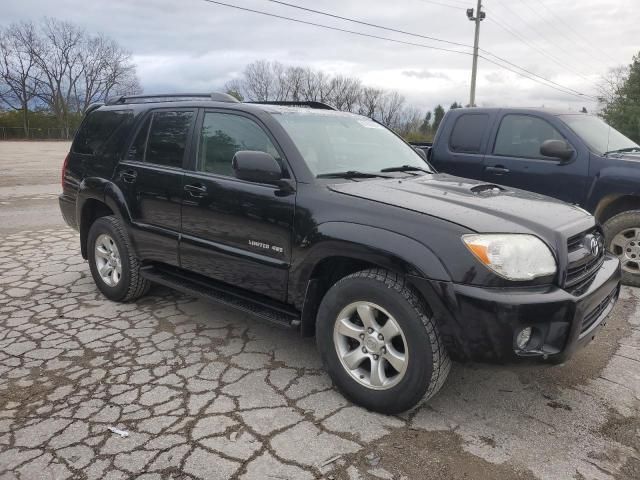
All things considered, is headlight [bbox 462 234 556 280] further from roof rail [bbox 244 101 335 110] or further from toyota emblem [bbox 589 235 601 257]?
roof rail [bbox 244 101 335 110]

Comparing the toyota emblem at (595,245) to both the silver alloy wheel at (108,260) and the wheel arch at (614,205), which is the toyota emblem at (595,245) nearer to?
the wheel arch at (614,205)

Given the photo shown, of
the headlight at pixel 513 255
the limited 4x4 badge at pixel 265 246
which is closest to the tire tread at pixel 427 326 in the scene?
the headlight at pixel 513 255

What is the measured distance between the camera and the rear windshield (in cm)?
469

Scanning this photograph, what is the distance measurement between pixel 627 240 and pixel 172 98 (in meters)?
4.75

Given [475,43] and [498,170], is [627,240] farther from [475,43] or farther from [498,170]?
[475,43]

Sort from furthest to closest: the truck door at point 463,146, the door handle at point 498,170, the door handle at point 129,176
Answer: the truck door at point 463,146, the door handle at point 498,170, the door handle at point 129,176

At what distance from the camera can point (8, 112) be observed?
183 ft

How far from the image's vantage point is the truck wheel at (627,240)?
5.34 m

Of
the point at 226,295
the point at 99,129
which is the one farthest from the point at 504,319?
the point at 99,129

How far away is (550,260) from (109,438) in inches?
95.5

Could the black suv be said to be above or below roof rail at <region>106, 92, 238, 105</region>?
below

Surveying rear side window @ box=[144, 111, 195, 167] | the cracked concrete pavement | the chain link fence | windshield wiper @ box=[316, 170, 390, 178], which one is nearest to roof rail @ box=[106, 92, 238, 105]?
rear side window @ box=[144, 111, 195, 167]

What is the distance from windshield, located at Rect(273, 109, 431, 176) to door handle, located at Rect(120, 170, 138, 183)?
1.45 m

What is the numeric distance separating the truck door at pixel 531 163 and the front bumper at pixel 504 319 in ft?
10.8
